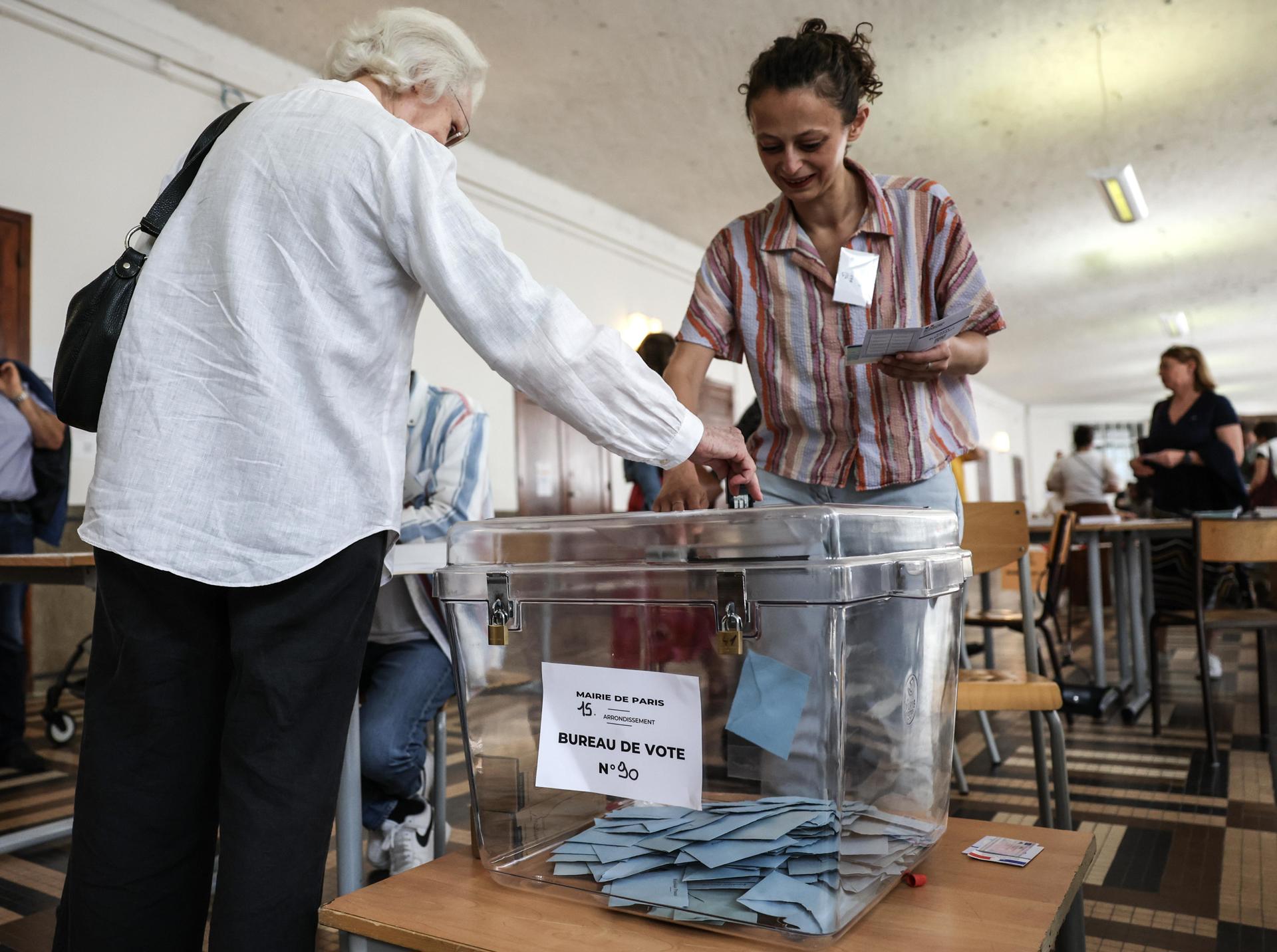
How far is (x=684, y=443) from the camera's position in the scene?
0.83 meters

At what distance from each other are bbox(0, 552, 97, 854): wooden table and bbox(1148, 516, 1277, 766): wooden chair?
9.27 feet

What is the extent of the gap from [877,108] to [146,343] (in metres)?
5.43

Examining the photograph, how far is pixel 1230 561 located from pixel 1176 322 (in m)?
9.13

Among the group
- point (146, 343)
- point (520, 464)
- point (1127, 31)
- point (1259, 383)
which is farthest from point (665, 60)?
point (1259, 383)

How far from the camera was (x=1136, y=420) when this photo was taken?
19.6m

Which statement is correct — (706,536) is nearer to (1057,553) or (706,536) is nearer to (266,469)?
(266,469)

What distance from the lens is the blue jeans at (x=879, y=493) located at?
3.85 ft

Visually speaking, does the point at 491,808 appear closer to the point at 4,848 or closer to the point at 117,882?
the point at 117,882

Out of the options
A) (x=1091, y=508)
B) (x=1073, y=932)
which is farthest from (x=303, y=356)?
(x=1091, y=508)

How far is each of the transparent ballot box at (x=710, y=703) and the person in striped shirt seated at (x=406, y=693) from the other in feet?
2.56

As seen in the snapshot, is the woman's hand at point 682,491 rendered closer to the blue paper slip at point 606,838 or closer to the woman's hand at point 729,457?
the woman's hand at point 729,457

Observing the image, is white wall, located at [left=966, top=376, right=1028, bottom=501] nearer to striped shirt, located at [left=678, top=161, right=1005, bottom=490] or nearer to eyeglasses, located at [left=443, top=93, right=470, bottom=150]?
striped shirt, located at [left=678, top=161, right=1005, bottom=490]

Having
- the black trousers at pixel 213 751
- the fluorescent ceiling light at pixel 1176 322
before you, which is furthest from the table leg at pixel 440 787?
the fluorescent ceiling light at pixel 1176 322

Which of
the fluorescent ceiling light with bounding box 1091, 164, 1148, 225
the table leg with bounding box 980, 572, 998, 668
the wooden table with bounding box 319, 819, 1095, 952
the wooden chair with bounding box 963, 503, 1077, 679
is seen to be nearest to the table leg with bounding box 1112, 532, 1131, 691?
the wooden chair with bounding box 963, 503, 1077, 679
